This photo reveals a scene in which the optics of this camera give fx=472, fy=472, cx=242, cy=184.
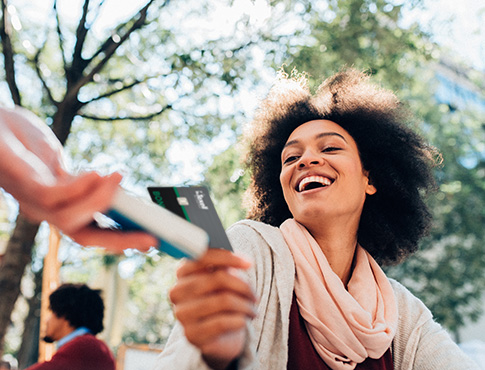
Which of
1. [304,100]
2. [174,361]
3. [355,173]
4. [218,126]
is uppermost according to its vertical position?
[218,126]

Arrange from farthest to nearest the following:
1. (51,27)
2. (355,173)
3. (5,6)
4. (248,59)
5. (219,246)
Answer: (51,27) → (248,59) → (5,6) → (355,173) → (219,246)

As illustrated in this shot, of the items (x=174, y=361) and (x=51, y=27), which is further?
(x=51, y=27)

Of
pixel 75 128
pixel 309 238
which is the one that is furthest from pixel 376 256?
pixel 75 128

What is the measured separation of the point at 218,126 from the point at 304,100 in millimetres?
3851

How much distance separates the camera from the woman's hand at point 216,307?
983mm

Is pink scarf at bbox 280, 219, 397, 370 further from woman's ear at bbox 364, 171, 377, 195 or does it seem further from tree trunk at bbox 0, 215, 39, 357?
tree trunk at bbox 0, 215, 39, 357

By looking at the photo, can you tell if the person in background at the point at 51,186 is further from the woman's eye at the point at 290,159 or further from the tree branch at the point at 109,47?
the tree branch at the point at 109,47

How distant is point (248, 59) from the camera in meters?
6.77

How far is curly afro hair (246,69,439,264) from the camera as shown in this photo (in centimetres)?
318

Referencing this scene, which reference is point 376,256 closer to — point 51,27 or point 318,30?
point 318,30

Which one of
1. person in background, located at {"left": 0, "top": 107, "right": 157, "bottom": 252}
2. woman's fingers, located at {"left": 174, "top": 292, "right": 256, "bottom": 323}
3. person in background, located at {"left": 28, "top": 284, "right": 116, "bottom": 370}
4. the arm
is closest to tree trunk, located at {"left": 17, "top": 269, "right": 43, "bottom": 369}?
person in background, located at {"left": 28, "top": 284, "right": 116, "bottom": 370}

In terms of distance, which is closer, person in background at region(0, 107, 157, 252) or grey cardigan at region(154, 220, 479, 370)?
person in background at region(0, 107, 157, 252)

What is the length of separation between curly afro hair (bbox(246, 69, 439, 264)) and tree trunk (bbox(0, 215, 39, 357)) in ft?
10.1

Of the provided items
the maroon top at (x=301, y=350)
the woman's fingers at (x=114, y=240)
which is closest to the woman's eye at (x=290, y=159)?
the maroon top at (x=301, y=350)
